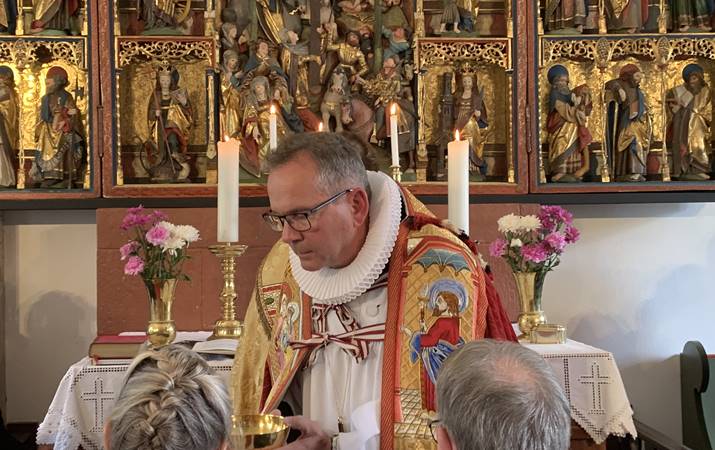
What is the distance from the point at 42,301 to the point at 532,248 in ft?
11.0

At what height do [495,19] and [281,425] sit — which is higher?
[495,19]

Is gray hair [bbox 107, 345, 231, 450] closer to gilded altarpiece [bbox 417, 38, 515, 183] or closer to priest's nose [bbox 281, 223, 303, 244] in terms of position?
priest's nose [bbox 281, 223, 303, 244]

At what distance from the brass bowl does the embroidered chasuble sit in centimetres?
25

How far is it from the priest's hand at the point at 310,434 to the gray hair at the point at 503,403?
88 cm

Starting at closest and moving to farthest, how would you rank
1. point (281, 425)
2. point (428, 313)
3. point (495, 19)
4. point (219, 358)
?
point (281, 425) < point (428, 313) < point (219, 358) < point (495, 19)

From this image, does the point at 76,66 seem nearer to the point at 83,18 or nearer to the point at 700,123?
the point at 83,18

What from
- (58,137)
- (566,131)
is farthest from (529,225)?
(58,137)

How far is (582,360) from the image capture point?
13.0ft

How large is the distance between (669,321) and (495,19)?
2386mm

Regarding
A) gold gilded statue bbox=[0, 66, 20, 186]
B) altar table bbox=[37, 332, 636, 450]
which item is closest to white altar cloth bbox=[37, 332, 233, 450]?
altar table bbox=[37, 332, 636, 450]

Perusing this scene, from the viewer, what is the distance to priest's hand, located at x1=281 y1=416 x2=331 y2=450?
2.27 metres

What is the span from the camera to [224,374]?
3.79 metres

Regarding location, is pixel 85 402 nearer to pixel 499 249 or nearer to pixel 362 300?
pixel 362 300

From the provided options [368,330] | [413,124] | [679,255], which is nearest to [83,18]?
[413,124]
